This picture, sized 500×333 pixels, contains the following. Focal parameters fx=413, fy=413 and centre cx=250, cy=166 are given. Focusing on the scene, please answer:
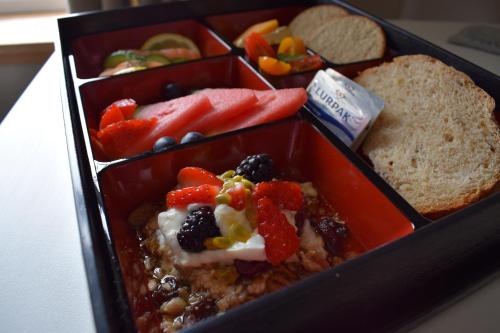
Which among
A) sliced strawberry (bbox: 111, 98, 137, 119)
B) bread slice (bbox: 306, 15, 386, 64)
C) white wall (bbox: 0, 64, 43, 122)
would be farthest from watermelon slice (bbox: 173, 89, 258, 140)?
white wall (bbox: 0, 64, 43, 122)

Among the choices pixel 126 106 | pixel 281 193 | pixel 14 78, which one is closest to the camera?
pixel 281 193

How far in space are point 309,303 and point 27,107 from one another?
1.30m

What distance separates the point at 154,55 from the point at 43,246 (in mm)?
882

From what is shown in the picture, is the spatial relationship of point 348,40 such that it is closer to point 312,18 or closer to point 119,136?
point 312,18

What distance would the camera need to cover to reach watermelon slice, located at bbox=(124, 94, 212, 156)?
112cm

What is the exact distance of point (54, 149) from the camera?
1269 mm

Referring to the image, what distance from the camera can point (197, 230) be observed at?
2.69 ft

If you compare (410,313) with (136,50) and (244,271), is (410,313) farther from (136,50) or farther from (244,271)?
(136,50)

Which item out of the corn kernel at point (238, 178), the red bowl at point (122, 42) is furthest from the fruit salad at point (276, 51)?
the corn kernel at point (238, 178)

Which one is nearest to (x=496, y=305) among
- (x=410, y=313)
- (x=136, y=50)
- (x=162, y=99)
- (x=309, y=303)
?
(x=410, y=313)

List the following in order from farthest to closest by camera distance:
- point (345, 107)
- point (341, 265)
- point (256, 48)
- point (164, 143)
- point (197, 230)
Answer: point (256, 48) → point (345, 107) → point (164, 143) → point (197, 230) → point (341, 265)

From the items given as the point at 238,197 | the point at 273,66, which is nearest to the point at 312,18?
the point at 273,66

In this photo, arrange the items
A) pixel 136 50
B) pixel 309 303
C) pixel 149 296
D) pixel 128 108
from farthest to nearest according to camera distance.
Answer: pixel 136 50 → pixel 128 108 → pixel 149 296 → pixel 309 303

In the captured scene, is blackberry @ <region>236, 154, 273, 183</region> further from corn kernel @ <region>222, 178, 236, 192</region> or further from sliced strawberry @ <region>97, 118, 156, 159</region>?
sliced strawberry @ <region>97, 118, 156, 159</region>
